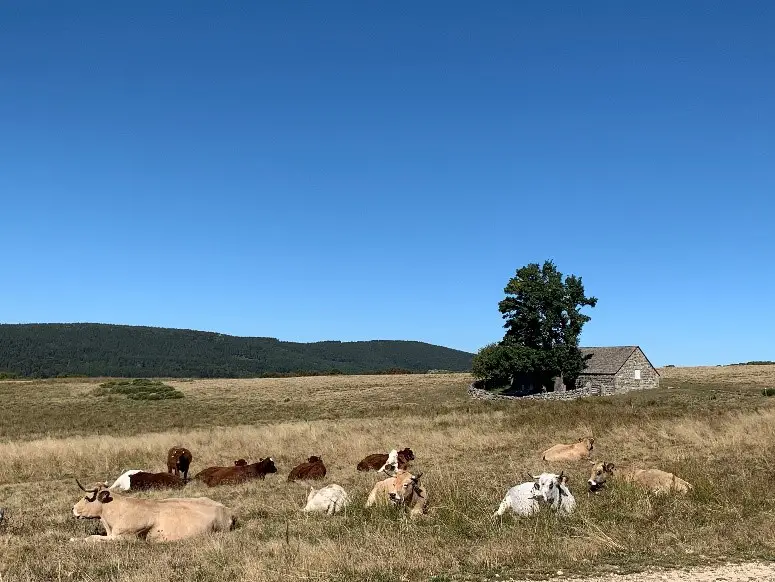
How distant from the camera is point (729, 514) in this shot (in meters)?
9.81

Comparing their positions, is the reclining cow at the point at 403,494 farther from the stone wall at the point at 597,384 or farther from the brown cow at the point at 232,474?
the stone wall at the point at 597,384

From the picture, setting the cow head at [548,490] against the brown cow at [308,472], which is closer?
the cow head at [548,490]

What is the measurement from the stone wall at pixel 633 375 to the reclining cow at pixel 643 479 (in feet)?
160

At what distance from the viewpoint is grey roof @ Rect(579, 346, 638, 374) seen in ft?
199

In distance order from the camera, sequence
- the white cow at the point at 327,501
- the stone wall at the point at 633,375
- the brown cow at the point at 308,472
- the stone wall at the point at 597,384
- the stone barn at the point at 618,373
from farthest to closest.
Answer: the stone wall at the point at 633,375, the stone barn at the point at 618,373, the stone wall at the point at 597,384, the brown cow at the point at 308,472, the white cow at the point at 327,501

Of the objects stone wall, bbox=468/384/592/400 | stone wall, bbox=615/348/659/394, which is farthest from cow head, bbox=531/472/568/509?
stone wall, bbox=615/348/659/394

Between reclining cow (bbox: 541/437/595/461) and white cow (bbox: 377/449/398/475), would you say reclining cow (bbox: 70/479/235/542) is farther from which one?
reclining cow (bbox: 541/437/595/461)

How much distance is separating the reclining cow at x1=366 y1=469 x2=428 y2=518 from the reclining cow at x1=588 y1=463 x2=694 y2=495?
3.55 metres

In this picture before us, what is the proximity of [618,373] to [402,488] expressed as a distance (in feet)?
174

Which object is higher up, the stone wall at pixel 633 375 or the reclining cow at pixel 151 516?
the stone wall at pixel 633 375

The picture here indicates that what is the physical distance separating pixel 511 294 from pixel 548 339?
527cm

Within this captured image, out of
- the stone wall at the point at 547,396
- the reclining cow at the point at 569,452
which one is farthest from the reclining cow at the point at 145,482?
the stone wall at the point at 547,396

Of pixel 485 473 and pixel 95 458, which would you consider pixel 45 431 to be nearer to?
pixel 95 458

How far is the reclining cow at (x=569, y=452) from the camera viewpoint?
16809 millimetres
